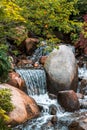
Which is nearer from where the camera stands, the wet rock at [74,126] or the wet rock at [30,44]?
the wet rock at [74,126]

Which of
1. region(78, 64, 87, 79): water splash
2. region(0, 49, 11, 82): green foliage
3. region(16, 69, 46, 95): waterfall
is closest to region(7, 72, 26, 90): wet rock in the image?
region(0, 49, 11, 82): green foliage

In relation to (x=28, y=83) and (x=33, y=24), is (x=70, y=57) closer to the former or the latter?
(x=28, y=83)

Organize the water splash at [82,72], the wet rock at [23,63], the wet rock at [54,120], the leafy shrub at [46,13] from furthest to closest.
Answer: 1. the wet rock at [23,63]
2. the water splash at [82,72]
3. the wet rock at [54,120]
4. the leafy shrub at [46,13]

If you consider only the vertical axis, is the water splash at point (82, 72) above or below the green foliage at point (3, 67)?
below

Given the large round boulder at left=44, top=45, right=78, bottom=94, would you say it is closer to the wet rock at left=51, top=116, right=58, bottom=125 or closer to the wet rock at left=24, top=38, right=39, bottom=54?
the wet rock at left=51, top=116, right=58, bottom=125

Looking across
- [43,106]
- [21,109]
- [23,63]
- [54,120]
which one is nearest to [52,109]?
[43,106]

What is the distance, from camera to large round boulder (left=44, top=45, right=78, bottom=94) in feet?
49.3

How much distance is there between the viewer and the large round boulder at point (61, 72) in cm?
1502

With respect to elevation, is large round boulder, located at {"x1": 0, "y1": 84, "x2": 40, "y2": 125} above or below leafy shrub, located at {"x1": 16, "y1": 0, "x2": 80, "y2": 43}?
below

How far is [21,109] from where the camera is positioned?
12.0 m

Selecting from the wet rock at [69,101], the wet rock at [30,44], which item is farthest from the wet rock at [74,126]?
the wet rock at [30,44]

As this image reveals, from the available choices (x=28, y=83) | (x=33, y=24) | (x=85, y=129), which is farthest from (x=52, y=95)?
(x=33, y=24)

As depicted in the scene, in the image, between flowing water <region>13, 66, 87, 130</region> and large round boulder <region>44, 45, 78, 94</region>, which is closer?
flowing water <region>13, 66, 87, 130</region>

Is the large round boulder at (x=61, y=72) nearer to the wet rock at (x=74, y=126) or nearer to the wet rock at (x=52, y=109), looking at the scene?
the wet rock at (x=52, y=109)
